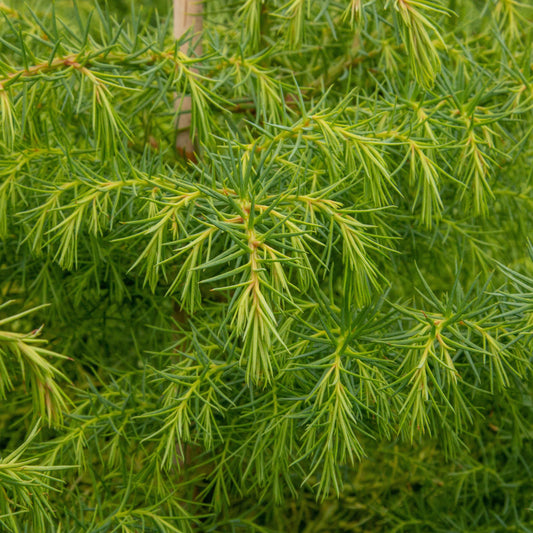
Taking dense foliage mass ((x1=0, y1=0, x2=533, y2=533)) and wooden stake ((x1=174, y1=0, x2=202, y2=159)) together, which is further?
wooden stake ((x1=174, y1=0, x2=202, y2=159))

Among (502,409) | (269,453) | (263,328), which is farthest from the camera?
(502,409)

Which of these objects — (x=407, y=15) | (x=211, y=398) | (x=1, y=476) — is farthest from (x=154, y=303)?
(x=407, y=15)

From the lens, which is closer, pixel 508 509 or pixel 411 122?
pixel 411 122

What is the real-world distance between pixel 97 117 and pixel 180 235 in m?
0.16

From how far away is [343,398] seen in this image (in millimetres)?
537

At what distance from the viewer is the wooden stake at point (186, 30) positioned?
0.73 m

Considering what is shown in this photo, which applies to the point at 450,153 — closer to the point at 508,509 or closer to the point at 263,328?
the point at 263,328

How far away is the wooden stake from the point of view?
0.73 meters

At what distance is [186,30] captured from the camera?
0.72 m

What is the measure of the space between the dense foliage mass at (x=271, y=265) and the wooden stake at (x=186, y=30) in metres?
0.02

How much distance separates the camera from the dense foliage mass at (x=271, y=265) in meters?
0.55

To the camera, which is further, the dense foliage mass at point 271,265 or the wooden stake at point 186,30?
the wooden stake at point 186,30

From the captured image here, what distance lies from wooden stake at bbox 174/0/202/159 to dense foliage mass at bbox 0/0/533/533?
2 cm

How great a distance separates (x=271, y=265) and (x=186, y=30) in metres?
0.34
